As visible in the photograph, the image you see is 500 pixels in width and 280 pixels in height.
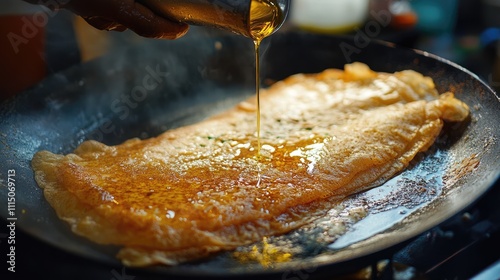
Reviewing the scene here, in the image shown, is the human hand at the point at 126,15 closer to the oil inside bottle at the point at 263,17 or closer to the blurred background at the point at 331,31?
the oil inside bottle at the point at 263,17

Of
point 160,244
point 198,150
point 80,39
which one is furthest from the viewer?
point 80,39

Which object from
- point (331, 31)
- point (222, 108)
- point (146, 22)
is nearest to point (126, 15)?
point (146, 22)

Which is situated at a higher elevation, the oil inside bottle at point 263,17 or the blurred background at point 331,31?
the blurred background at point 331,31

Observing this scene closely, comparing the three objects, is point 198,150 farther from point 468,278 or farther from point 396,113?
point 468,278

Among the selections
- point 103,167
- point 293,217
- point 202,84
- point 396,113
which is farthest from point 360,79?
point 103,167

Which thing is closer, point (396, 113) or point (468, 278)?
point (468, 278)

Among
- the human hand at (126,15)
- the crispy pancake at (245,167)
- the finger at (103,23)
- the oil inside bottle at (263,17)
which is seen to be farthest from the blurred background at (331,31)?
the oil inside bottle at (263,17)
